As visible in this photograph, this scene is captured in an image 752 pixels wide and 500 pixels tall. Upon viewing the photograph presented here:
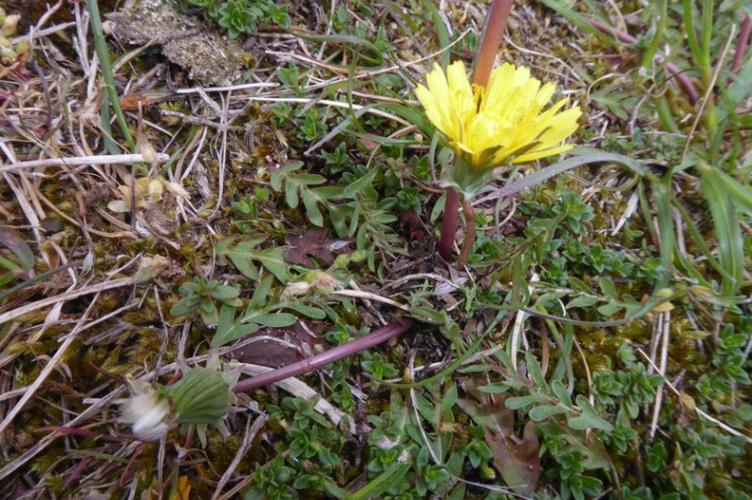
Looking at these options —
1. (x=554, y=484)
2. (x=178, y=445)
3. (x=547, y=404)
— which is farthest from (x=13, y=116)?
(x=554, y=484)

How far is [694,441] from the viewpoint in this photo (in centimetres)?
162

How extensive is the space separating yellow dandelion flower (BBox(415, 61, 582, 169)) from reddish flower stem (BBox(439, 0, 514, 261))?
0.04 m

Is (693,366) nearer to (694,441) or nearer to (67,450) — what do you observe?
(694,441)

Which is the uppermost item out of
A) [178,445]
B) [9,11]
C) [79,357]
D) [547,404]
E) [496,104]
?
[496,104]

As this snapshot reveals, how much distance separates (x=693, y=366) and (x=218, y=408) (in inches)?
60.9

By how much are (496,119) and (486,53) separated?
25cm

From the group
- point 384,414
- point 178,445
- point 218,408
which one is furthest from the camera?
point 384,414

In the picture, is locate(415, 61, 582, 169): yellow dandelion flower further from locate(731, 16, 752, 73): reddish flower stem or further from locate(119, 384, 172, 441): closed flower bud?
locate(731, 16, 752, 73): reddish flower stem

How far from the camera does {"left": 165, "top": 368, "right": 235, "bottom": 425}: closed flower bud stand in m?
1.30

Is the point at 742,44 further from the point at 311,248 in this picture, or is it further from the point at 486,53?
the point at 311,248

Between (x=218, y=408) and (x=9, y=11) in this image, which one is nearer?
(x=218, y=408)

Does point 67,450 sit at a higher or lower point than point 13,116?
lower

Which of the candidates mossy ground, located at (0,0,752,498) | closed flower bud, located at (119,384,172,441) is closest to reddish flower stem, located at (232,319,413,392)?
mossy ground, located at (0,0,752,498)

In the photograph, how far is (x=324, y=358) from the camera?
156cm
